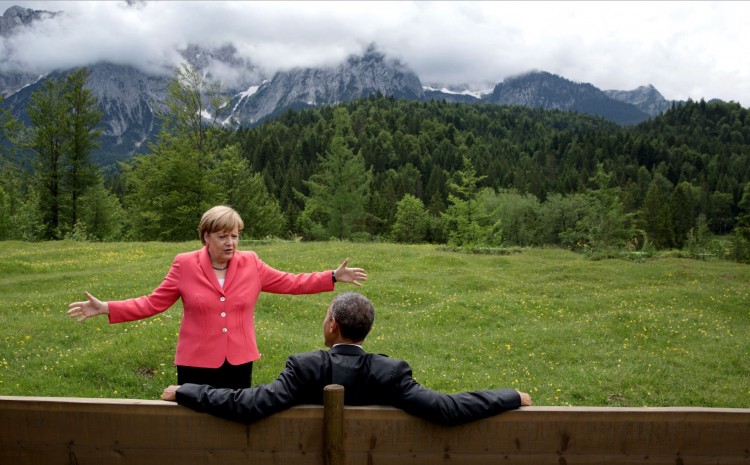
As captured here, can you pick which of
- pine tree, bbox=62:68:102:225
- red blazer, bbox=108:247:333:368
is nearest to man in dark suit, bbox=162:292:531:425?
red blazer, bbox=108:247:333:368

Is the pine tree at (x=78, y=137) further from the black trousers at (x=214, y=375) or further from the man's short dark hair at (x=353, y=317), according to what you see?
the man's short dark hair at (x=353, y=317)

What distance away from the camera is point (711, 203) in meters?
142

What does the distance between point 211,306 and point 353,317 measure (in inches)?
65.0

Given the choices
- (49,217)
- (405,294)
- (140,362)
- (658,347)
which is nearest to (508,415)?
(140,362)

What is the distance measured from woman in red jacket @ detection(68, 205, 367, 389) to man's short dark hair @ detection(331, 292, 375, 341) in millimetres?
1374

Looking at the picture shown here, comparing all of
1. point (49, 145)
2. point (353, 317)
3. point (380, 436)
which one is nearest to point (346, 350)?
point (353, 317)

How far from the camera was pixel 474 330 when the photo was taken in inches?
619

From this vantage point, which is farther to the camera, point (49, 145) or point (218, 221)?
point (49, 145)

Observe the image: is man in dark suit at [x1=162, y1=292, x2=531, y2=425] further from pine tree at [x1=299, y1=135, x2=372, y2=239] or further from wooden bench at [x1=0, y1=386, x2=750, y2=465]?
pine tree at [x1=299, y1=135, x2=372, y2=239]

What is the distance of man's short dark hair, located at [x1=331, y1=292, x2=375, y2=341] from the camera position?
3.95 metres

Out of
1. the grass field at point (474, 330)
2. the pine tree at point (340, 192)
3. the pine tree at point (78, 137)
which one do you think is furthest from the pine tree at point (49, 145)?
the grass field at point (474, 330)

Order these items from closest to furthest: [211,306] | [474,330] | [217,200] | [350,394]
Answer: [350,394]
[211,306]
[474,330]
[217,200]

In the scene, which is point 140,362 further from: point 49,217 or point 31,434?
point 49,217

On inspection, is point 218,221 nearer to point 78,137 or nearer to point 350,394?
point 350,394
